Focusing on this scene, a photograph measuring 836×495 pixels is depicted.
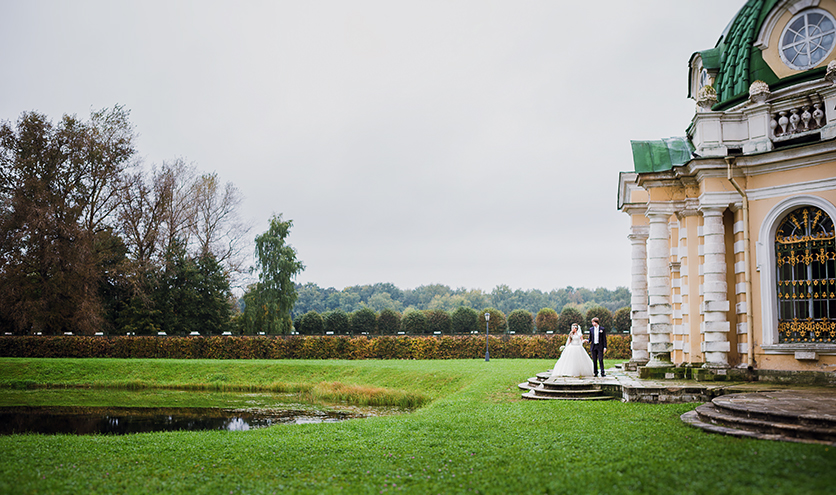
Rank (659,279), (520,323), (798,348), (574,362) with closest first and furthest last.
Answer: (798,348) < (659,279) < (574,362) < (520,323)

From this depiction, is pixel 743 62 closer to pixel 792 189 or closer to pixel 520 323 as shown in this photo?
pixel 792 189

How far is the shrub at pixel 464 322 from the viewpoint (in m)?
41.2

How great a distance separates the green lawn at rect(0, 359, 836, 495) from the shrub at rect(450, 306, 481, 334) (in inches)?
1116

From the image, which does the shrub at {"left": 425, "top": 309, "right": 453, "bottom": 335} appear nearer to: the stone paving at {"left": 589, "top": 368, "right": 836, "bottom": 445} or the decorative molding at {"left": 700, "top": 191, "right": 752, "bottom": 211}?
Answer: the stone paving at {"left": 589, "top": 368, "right": 836, "bottom": 445}

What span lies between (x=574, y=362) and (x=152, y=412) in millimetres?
12669

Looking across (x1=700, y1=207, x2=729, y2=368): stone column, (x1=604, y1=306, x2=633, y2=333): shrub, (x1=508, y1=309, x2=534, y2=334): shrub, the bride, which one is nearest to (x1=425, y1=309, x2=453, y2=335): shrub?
(x1=508, y1=309, x2=534, y2=334): shrub

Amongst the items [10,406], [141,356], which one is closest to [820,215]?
[10,406]

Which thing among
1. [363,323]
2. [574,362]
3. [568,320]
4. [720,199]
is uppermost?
[720,199]

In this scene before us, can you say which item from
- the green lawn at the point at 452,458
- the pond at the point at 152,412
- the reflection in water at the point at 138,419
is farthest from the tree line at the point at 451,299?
the green lawn at the point at 452,458

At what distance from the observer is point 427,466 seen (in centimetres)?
707

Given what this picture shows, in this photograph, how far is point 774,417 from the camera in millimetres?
7582

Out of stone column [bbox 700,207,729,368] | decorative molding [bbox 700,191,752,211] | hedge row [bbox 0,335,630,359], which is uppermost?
decorative molding [bbox 700,191,752,211]

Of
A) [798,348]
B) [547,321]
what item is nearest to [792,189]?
[798,348]

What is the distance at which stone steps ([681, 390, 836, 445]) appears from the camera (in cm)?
691
